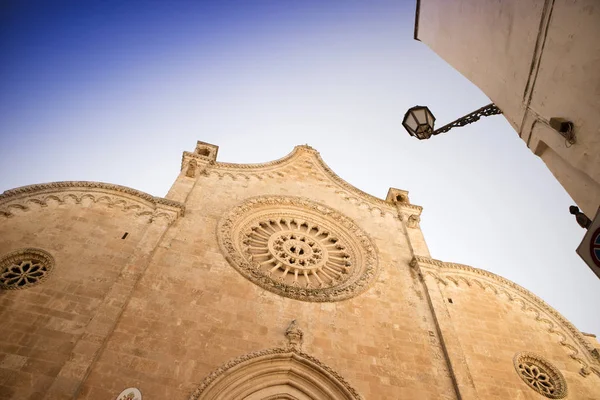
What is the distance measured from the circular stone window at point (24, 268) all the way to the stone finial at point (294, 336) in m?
5.91

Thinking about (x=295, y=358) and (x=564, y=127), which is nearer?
(x=564, y=127)

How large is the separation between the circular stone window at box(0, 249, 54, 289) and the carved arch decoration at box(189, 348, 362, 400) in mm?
4839

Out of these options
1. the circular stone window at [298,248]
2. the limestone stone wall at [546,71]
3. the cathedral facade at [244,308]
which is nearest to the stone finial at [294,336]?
the cathedral facade at [244,308]

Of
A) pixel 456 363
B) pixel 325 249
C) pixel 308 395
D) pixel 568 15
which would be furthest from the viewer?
pixel 325 249

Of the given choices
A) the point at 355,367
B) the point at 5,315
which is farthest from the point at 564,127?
the point at 5,315

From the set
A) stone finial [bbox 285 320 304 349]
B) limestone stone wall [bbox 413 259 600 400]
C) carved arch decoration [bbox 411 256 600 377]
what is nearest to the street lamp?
stone finial [bbox 285 320 304 349]

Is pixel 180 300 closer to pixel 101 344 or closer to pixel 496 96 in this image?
pixel 101 344

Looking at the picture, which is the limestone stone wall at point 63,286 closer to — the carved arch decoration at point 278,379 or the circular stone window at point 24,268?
the circular stone window at point 24,268

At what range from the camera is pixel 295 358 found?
8570mm

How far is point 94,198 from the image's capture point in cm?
1117

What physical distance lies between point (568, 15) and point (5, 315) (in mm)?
10591

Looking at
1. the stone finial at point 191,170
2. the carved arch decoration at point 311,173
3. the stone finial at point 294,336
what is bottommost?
the stone finial at point 294,336

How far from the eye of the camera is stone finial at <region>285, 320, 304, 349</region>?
→ 8789 mm

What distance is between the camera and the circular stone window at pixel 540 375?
9.68 meters
